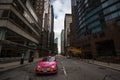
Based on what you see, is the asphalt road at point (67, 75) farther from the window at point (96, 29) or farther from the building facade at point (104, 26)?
the window at point (96, 29)

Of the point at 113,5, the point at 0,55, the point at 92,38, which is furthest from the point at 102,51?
the point at 0,55

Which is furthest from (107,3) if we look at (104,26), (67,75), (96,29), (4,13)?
(67,75)

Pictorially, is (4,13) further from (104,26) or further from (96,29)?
(96,29)

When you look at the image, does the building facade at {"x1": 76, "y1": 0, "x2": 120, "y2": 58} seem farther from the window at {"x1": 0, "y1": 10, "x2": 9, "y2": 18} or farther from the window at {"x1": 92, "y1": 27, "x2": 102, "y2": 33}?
the window at {"x1": 0, "y1": 10, "x2": 9, "y2": 18}

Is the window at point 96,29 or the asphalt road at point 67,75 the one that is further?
the window at point 96,29

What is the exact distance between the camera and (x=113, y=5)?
115 ft

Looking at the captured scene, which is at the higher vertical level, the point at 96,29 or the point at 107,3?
the point at 107,3

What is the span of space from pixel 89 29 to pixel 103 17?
10461mm

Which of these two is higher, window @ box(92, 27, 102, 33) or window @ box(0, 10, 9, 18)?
window @ box(92, 27, 102, 33)

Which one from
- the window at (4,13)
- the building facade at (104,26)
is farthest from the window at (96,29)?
the window at (4,13)

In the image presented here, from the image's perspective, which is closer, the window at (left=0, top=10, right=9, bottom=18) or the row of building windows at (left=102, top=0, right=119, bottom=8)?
the window at (left=0, top=10, right=9, bottom=18)

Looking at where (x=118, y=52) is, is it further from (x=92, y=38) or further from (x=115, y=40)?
(x=92, y=38)

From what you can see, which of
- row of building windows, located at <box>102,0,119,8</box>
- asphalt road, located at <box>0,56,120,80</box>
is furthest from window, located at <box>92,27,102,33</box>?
asphalt road, located at <box>0,56,120,80</box>

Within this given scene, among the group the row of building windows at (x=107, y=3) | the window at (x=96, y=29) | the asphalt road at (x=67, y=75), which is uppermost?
the row of building windows at (x=107, y=3)
